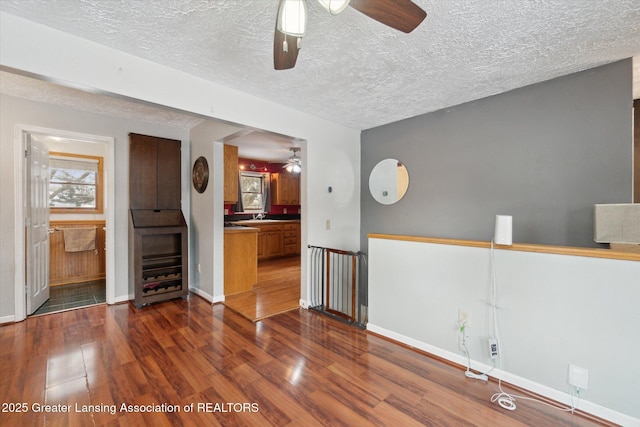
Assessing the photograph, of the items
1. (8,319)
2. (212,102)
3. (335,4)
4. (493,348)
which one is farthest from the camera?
(8,319)

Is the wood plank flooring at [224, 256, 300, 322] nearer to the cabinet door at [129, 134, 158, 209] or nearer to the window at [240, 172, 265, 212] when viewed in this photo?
the cabinet door at [129, 134, 158, 209]

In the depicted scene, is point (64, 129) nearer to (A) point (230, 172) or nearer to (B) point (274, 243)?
(A) point (230, 172)

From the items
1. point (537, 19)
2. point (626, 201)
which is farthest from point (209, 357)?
point (626, 201)

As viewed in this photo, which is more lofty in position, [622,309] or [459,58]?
[459,58]

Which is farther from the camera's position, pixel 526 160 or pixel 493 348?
pixel 526 160

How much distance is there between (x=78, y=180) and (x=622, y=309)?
677cm

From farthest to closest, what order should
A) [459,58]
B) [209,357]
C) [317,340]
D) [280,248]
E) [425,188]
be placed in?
[280,248] → [425,188] → [317,340] → [209,357] → [459,58]

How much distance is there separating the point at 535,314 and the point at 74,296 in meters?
5.38

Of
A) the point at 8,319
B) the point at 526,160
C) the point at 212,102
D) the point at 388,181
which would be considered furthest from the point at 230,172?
the point at 526,160

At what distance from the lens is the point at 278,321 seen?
305 centimetres

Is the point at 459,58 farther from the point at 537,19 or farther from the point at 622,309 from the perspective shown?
the point at 622,309

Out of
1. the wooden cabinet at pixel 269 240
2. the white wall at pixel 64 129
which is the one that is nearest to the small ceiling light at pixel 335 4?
the white wall at pixel 64 129

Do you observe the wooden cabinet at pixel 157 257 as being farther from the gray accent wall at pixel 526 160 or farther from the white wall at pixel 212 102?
the gray accent wall at pixel 526 160

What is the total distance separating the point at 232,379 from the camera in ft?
6.61
